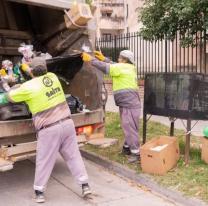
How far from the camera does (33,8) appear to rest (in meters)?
5.95

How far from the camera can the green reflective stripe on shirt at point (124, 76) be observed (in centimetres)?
473

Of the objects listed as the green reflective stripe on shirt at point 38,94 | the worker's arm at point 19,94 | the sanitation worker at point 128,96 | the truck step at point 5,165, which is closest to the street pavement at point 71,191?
the truck step at point 5,165

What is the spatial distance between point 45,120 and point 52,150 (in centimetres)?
34

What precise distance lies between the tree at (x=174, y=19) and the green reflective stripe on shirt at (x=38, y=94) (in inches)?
175

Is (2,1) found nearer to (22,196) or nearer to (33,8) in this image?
(33,8)

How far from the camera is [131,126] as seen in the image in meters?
4.89

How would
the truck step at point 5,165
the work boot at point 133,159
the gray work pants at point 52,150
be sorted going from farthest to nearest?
the work boot at point 133,159 → the gray work pants at point 52,150 → the truck step at point 5,165

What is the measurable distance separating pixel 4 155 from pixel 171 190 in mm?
1920

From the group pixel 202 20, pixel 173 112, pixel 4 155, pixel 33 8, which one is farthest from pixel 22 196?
pixel 202 20

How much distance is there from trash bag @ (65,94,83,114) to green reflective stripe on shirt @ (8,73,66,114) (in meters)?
0.74

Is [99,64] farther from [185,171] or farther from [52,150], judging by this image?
[185,171]

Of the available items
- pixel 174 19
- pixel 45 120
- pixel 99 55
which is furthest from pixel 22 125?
pixel 174 19

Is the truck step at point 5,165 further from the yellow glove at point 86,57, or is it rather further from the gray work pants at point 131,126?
the gray work pants at point 131,126

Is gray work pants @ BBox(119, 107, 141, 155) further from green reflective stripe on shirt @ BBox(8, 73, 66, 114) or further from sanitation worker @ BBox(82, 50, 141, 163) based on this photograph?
green reflective stripe on shirt @ BBox(8, 73, 66, 114)
